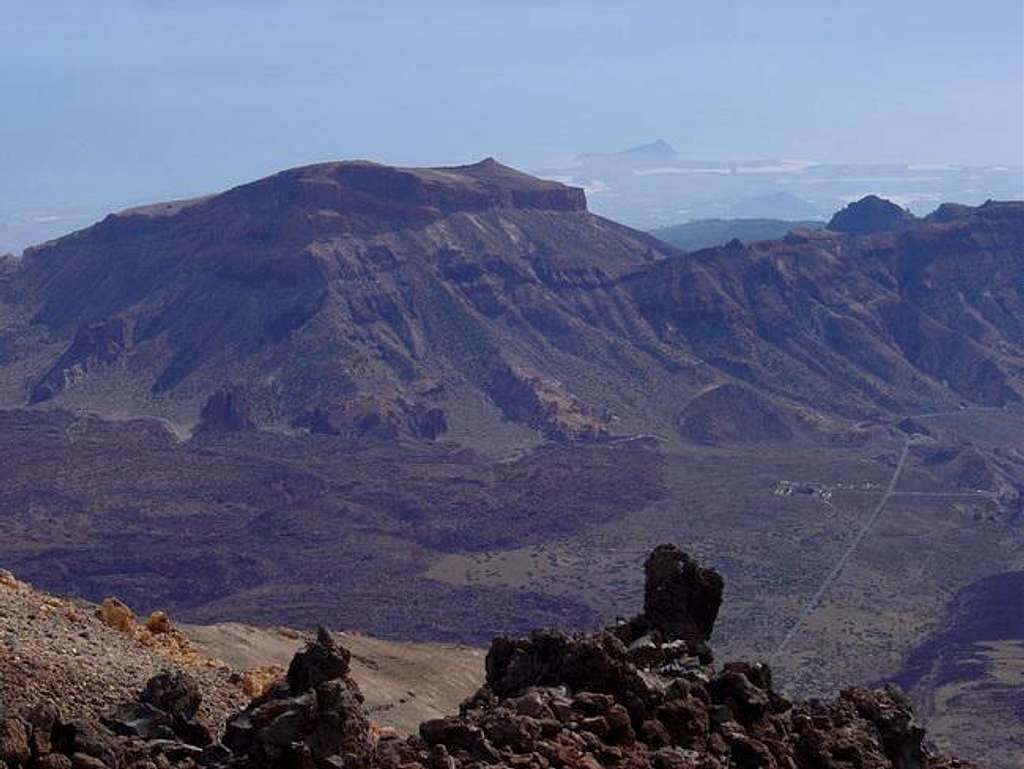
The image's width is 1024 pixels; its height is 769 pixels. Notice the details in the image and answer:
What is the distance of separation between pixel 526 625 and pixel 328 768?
216 feet

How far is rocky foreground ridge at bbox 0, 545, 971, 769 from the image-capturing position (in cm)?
1892

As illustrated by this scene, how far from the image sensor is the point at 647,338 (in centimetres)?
15838

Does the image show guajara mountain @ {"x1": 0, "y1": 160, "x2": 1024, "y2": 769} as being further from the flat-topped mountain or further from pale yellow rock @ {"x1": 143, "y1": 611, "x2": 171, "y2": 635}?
pale yellow rock @ {"x1": 143, "y1": 611, "x2": 171, "y2": 635}

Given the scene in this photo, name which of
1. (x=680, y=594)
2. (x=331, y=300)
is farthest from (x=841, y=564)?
(x=331, y=300)

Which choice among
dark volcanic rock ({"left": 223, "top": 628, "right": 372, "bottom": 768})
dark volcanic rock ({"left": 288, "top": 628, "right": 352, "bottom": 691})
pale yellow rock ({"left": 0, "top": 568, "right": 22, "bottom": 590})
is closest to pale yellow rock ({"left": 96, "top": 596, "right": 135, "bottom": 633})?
pale yellow rock ({"left": 0, "top": 568, "right": 22, "bottom": 590})

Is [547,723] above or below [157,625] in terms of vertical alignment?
above

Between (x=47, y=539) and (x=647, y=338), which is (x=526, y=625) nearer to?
(x=47, y=539)

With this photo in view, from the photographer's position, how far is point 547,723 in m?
21.1

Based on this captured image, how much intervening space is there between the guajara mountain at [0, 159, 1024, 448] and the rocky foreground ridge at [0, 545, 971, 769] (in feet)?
361

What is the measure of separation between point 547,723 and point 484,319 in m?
138

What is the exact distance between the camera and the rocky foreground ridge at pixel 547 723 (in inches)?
745

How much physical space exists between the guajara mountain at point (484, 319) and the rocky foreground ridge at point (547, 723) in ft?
361

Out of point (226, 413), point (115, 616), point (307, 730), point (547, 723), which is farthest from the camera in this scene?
point (226, 413)

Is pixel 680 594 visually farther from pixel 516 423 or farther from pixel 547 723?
pixel 516 423
